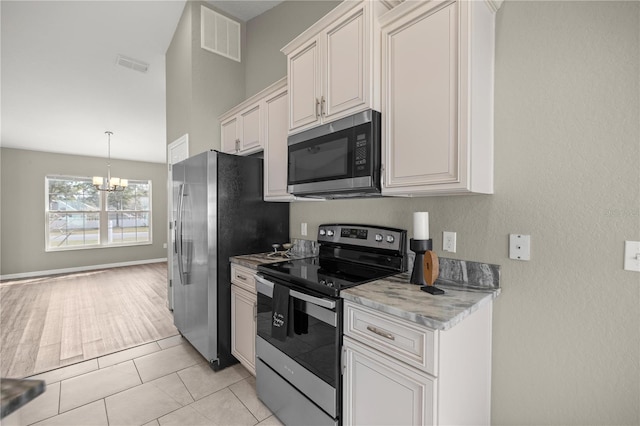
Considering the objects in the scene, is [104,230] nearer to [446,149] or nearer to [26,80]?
[26,80]

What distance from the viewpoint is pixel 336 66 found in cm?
180

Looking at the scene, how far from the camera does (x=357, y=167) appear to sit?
1.67 meters

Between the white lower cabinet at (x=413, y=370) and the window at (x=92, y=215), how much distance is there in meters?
7.92

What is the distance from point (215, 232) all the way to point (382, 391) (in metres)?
1.67

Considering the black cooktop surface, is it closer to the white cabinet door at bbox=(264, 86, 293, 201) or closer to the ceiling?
the white cabinet door at bbox=(264, 86, 293, 201)

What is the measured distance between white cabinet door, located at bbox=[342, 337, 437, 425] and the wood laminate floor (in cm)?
253

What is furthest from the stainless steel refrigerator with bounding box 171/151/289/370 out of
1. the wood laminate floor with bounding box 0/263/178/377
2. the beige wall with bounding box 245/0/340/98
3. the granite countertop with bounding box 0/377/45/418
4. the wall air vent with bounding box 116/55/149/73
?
the wall air vent with bounding box 116/55/149/73

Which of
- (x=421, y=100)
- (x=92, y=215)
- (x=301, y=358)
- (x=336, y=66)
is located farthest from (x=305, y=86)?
(x=92, y=215)

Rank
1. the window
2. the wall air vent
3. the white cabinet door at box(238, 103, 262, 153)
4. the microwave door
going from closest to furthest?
the microwave door < the white cabinet door at box(238, 103, 262, 153) < the wall air vent < the window

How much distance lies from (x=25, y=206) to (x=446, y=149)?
8.50 metres

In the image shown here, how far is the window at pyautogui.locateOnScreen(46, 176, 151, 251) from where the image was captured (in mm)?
6777

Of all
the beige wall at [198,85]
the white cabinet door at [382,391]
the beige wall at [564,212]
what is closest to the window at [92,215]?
the beige wall at [198,85]

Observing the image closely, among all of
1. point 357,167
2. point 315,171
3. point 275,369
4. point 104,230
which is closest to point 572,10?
point 357,167

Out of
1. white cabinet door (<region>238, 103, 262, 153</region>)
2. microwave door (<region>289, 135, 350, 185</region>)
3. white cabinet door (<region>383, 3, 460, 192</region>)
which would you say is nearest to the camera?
white cabinet door (<region>383, 3, 460, 192</region>)
